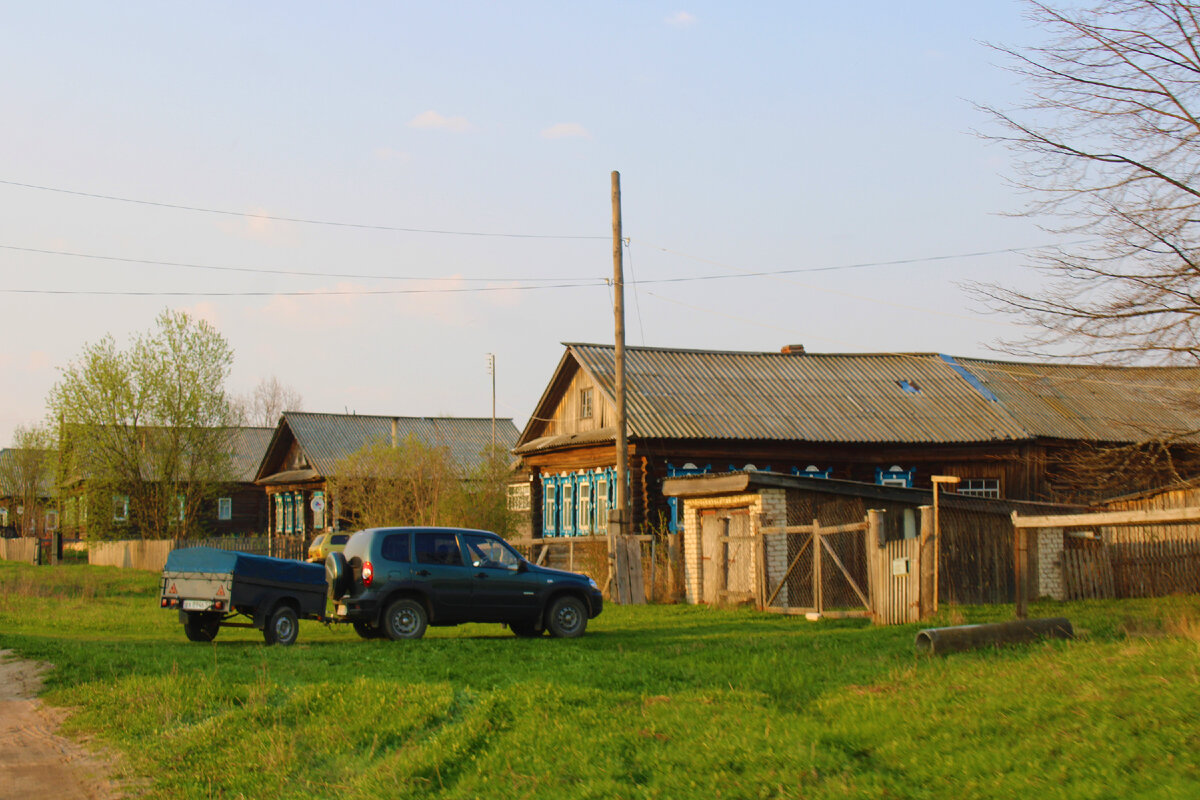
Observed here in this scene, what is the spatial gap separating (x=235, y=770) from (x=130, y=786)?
770mm

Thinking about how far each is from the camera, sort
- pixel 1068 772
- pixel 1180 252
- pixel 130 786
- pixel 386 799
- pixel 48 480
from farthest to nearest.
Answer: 1. pixel 48 480
2. pixel 1180 252
3. pixel 130 786
4. pixel 386 799
5. pixel 1068 772

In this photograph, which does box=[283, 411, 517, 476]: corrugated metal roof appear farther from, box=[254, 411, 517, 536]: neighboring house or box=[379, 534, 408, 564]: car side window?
box=[379, 534, 408, 564]: car side window

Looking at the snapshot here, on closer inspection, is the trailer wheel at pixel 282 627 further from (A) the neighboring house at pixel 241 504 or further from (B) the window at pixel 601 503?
(A) the neighboring house at pixel 241 504

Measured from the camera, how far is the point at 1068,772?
6668 millimetres

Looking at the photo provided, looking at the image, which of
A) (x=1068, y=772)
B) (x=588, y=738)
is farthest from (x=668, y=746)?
(x=1068, y=772)

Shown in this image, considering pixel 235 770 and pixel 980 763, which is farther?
pixel 235 770

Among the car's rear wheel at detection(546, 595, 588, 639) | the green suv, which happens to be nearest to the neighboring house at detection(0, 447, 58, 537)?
the green suv

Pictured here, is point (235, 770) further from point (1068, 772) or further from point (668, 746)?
point (1068, 772)

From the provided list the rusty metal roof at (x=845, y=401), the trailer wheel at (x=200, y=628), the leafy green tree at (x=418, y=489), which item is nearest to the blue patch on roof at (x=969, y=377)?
the rusty metal roof at (x=845, y=401)

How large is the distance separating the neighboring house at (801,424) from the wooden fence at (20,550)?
29.7 m

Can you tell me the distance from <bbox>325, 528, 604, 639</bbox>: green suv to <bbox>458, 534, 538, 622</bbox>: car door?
0.05 ft

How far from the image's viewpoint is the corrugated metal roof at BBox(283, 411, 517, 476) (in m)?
54.0

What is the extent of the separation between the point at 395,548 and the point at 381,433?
1658 inches

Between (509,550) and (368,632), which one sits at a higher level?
(509,550)
